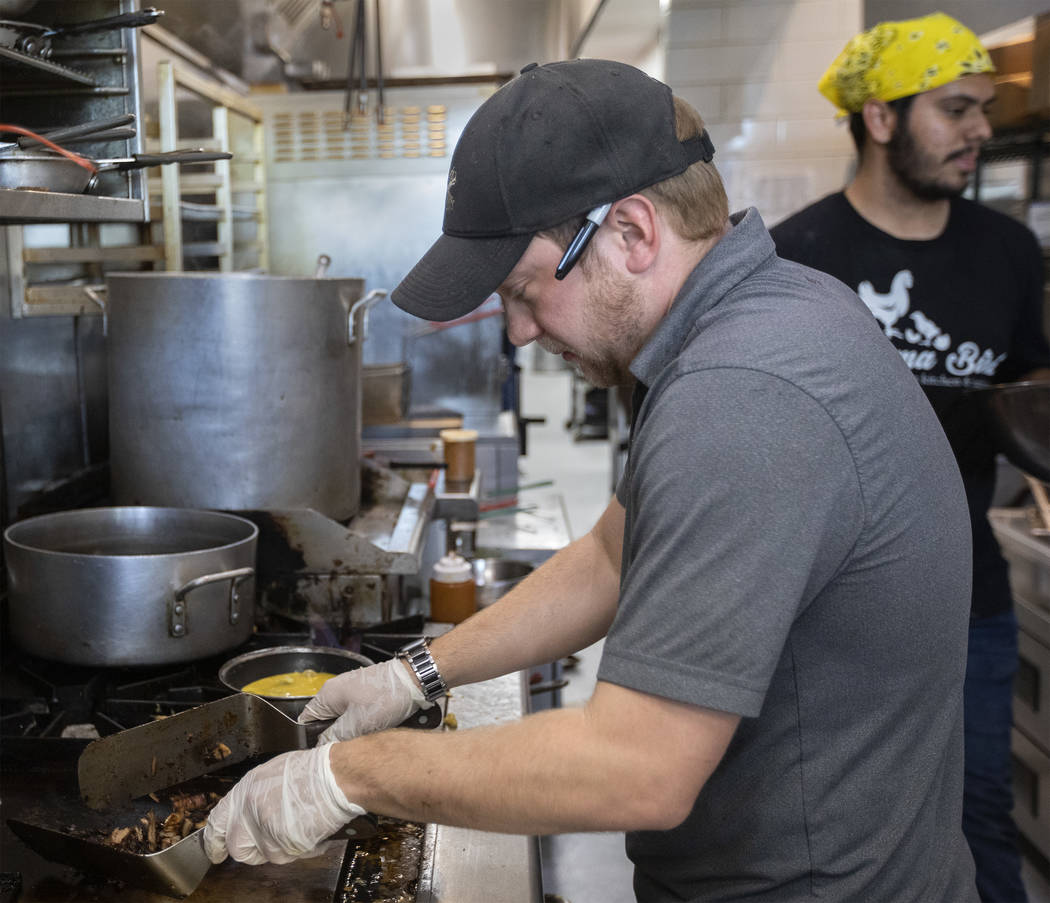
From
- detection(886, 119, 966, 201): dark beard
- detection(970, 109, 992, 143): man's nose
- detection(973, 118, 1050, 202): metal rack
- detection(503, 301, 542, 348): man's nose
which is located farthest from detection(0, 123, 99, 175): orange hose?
detection(973, 118, 1050, 202): metal rack

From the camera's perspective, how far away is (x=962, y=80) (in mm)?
→ 2320

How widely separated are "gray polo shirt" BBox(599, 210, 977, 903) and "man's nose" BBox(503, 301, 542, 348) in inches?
5.9

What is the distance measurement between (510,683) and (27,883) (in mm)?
807

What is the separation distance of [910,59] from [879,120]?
0.14 meters

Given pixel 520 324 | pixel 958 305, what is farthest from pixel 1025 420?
pixel 520 324

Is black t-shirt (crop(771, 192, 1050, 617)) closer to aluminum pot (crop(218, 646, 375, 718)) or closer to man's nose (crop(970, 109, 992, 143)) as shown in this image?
man's nose (crop(970, 109, 992, 143))

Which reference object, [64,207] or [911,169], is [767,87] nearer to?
[911,169]

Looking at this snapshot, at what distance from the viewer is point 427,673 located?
55.6 inches

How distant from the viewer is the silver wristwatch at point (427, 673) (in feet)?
4.62

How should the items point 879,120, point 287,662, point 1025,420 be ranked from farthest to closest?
point 879,120
point 1025,420
point 287,662

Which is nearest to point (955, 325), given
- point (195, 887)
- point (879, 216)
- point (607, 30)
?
point (879, 216)

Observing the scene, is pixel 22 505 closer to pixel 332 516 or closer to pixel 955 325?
pixel 332 516

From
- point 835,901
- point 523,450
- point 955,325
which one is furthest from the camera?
point 523,450


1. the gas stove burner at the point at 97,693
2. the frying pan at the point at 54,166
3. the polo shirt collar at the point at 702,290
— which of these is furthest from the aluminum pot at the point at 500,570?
the polo shirt collar at the point at 702,290
